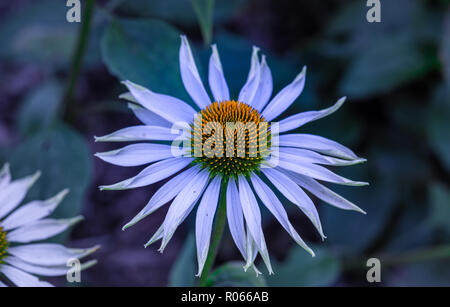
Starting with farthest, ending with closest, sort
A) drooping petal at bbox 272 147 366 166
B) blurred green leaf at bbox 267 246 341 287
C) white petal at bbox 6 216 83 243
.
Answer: blurred green leaf at bbox 267 246 341 287, white petal at bbox 6 216 83 243, drooping petal at bbox 272 147 366 166

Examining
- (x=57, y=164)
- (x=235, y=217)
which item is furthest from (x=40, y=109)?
(x=235, y=217)

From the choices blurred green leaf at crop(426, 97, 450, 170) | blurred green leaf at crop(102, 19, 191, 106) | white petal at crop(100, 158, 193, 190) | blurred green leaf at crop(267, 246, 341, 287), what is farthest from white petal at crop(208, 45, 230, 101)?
blurred green leaf at crop(426, 97, 450, 170)

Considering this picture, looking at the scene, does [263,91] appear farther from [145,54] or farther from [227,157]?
[145,54]

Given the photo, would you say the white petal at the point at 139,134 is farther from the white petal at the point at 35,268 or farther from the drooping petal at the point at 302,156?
the white petal at the point at 35,268

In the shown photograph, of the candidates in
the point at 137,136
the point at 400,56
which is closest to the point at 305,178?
the point at 137,136

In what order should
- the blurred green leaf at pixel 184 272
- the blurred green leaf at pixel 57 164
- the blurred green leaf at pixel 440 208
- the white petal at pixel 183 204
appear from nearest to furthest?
the white petal at pixel 183 204, the blurred green leaf at pixel 184 272, the blurred green leaf at pixel 57 164, the blurred green leaf at pixel 440 208

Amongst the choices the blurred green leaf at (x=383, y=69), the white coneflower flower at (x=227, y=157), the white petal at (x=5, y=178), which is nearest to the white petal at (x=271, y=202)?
the white coneflower flower at (x=227, y=157)

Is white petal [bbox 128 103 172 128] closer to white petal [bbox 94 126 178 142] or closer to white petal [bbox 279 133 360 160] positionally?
white petal [bbox 94 126 178 142]
